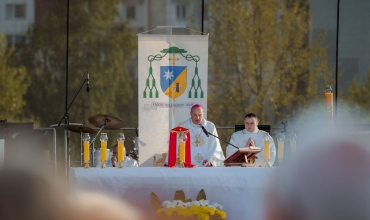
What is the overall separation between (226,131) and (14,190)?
31.6 feet

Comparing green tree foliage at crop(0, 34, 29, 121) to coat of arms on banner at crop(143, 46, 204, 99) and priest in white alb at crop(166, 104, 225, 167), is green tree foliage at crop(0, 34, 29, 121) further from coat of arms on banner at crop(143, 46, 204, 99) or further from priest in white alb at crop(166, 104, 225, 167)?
priest in white alb at crop(166, 104, 225, 167)

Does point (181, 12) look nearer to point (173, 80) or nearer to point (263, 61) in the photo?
point (263, 61)

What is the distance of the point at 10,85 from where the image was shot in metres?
14.9

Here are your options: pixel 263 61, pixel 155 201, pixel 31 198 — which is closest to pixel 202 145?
pixel 155 201

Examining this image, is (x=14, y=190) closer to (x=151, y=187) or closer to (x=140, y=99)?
(x=151, y=187)

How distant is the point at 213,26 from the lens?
50.2 ft

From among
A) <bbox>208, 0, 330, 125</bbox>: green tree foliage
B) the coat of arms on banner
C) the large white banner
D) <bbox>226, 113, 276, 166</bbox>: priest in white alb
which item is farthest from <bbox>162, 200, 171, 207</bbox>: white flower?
<bbox>208, 0, 330, 125</bbox>: green tree foliage

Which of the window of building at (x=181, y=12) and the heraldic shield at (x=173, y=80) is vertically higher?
the window of building at (x=181, y=12)

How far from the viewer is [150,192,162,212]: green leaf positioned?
802 centimetres

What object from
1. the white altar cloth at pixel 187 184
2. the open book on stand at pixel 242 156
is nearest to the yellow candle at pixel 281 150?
the open book on stand at pixel 242 156

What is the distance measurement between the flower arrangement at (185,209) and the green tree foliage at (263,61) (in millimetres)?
7170

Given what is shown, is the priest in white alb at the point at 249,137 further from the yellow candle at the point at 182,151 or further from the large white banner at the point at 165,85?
the yellow candle at the point at 182,151

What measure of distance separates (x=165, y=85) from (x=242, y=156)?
1984 mm

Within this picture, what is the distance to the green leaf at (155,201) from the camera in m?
8.02
